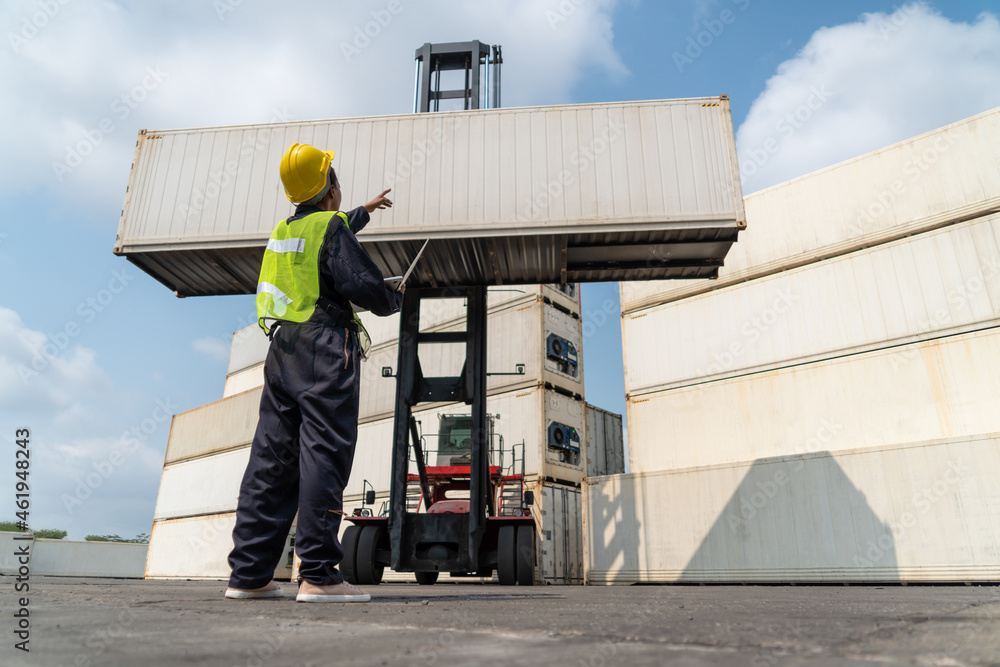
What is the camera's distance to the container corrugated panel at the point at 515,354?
14.0 meters

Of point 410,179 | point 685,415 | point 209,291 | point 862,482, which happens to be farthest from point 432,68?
point 862,482

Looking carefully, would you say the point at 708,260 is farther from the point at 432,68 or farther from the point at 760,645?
the point at 760,645

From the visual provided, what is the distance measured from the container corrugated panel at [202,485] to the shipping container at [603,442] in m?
10.8

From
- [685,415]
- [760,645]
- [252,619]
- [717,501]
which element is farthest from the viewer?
[685,415]

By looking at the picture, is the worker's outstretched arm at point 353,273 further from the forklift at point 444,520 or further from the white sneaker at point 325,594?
the forklift at point 444,520

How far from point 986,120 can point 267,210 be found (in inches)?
457

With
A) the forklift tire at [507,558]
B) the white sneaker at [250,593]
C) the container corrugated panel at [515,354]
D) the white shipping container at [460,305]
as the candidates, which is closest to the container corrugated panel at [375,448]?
the container corrugated panel at [515,354]

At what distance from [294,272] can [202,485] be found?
21.8 m

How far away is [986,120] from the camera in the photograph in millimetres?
10305

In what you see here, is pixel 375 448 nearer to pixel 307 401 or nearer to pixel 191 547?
pixel 191 547

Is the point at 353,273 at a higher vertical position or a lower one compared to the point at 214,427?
→ lower

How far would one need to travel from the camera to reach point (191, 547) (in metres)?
21.0

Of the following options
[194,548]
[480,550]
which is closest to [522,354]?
[480,550]

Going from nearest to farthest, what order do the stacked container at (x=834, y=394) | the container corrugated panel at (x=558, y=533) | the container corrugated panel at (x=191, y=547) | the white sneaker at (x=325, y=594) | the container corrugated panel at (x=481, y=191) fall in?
1. the white sneaker at (x=325, y=594)
2. the container corrugated panel at (x=481, y=191)
3. the stacked container at (x=834, y=394)
4. the container corrugated panel at (x=558, y=533)
5. the container corrugated panel at (x=191, y=547)
